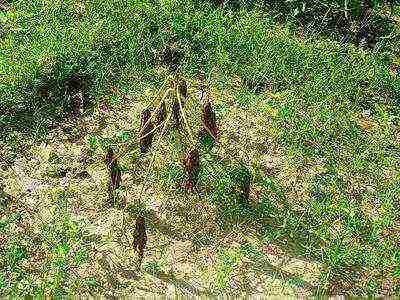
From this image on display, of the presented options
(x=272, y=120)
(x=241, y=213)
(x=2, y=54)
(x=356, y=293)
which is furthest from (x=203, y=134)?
(x=2, y=54)

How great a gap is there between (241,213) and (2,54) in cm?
238

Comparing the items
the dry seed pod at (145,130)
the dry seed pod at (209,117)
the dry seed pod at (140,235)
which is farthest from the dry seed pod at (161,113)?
the dry seed pod at (140,235)

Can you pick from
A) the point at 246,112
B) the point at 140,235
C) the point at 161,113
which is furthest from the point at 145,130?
the point at 246,112

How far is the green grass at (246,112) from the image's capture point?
3.67 m

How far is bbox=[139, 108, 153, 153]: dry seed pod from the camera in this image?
11.2ft

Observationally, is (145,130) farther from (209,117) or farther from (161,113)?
(209,117)

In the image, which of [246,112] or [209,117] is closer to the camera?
[209,117]

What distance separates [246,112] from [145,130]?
1.40 m

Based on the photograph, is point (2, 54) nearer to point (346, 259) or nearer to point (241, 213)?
point (241, 213)

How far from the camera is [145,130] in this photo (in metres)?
3.46

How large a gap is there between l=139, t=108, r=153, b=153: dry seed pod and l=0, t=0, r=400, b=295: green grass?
21.6 inches

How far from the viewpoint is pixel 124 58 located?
193 inches

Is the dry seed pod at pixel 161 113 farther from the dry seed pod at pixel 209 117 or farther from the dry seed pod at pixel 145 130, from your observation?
the dry seed pod at pixel 209 117

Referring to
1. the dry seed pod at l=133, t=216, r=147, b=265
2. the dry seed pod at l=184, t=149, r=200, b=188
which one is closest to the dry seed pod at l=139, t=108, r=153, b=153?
the dry seed pod at l=184, t=149, r=200, b=188
